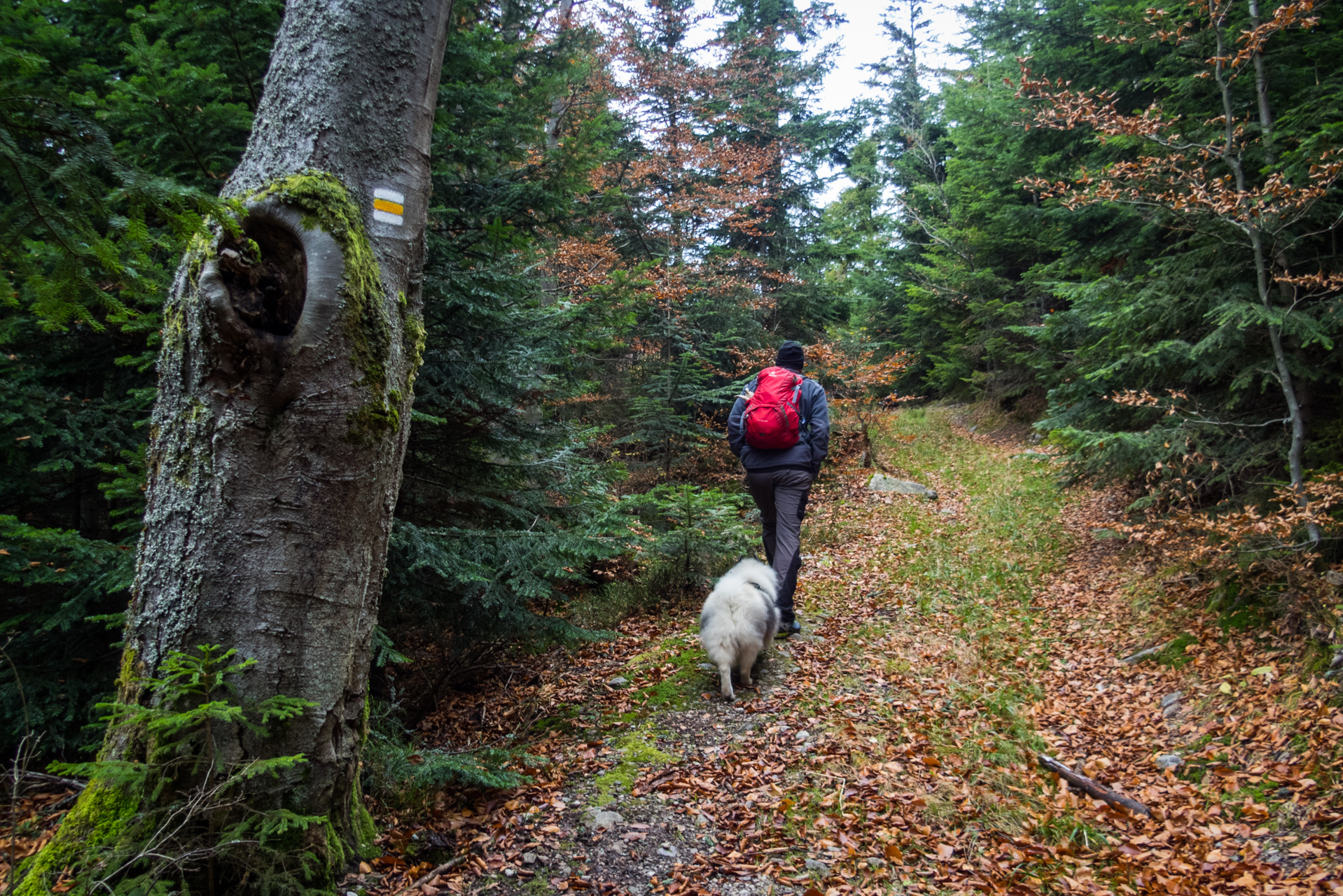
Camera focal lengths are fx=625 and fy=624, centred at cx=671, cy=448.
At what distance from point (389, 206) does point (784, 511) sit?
4198mm

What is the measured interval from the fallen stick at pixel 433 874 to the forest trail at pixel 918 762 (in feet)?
0.04

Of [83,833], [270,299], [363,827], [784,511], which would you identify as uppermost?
[270,299]

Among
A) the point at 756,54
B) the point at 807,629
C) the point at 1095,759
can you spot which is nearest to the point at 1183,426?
the point at 1095,759

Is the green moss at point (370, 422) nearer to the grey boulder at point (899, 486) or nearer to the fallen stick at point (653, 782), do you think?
the fallen stick at point (653, 782)

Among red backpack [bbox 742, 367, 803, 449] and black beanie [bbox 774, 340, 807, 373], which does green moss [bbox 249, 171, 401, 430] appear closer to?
red backpack [bbox 742, 367, 803, 449]

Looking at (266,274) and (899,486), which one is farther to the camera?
(899,486)

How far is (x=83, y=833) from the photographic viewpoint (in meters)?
2.23

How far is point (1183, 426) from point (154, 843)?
838cm

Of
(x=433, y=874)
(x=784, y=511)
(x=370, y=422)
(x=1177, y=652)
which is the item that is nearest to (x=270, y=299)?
(x=370, y=422)

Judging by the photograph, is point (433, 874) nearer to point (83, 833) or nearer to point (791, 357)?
point (83, 833)

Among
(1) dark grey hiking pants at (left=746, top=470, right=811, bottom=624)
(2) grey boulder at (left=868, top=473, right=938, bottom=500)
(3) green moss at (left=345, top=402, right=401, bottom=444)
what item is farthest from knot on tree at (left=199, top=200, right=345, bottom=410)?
(2) grey boulder at (left=868, top=473, right=938, bottom=500)

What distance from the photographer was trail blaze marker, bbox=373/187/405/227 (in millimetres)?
2811

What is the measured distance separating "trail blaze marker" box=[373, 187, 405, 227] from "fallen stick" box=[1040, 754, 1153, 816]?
5.32m

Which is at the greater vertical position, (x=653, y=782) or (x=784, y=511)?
(x=784, y=511)
